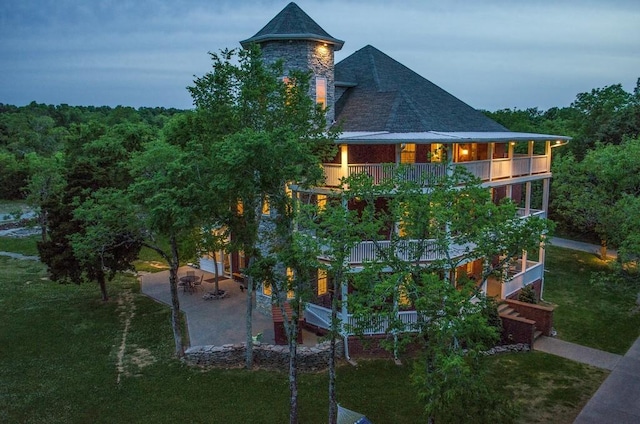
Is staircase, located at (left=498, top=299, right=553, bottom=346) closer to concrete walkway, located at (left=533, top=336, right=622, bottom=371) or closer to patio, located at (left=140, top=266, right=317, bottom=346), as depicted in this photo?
concrete walkway, located at (left=533, top=336, right=622, bottom=371)

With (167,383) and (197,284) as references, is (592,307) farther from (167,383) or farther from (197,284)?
(197,284)

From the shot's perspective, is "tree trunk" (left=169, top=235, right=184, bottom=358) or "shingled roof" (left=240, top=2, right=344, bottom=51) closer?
"tree trunk" (left=169, top=235, right=184, bottom=358)

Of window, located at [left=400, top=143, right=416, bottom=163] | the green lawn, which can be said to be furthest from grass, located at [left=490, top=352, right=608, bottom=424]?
window, located at [left=400, top=143, right=416, bottom=163]

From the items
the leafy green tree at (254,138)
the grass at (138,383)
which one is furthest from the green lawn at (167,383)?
the leafy green tree at (254,138)

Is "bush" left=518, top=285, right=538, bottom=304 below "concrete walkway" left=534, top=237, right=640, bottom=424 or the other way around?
the other way around

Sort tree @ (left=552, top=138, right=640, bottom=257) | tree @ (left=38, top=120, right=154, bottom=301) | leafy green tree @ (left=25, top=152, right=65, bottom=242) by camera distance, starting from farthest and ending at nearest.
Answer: leafy green tree @ (left=25, top=152, right=65, bottom=242) → tree @ (left=38, top=120, right=154, bottom=301) → tree @ (left=552, top=138, right=640, bottom=257)

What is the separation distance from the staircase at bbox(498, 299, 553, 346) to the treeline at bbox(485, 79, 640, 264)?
12.7 feet

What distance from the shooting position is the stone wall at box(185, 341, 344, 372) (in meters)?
15.0

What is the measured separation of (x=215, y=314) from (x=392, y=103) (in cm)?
1187

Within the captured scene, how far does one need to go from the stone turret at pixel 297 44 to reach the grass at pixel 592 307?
12786 mm

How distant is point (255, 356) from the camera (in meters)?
15.3

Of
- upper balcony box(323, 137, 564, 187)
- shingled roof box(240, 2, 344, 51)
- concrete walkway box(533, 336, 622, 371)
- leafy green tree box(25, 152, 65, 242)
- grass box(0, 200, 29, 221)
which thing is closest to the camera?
concrete walkway box(533, 336, 622, 371)

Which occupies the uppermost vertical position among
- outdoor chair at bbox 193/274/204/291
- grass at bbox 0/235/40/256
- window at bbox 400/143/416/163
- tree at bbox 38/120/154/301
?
window at bbox 400/143/416/163

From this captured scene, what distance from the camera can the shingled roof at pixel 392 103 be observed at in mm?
18703
